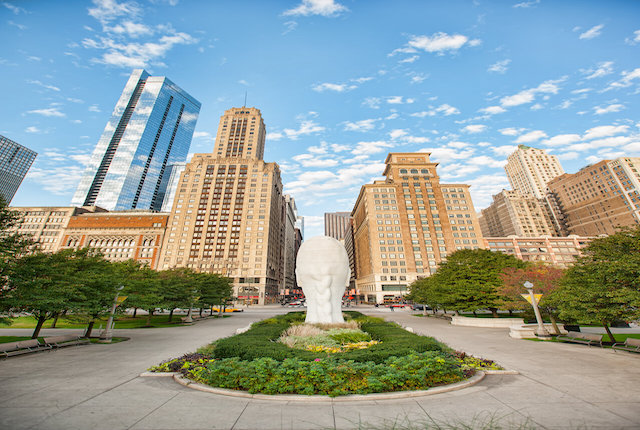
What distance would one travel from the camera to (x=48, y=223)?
344 feet

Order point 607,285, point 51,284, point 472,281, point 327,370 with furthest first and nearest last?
1. point 472,281
2. point 51,284
3. point 607,285
4. point 327,370

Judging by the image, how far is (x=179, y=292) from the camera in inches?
1007

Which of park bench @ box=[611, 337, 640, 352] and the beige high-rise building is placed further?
the beige high-rise building

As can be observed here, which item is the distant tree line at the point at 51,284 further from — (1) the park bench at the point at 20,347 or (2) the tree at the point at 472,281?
(2) the tree at the point at 472,281

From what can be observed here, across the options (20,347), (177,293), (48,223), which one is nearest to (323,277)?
(20,347)

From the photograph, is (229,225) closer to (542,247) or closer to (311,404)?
(311,404)

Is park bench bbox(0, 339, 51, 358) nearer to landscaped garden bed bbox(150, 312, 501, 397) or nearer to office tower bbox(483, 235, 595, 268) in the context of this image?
landscaped garden bed bbox(150, 312, 501, 397)

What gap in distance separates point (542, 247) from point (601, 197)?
4295 centimetres

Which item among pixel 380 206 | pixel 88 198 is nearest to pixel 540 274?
pixel 380 206

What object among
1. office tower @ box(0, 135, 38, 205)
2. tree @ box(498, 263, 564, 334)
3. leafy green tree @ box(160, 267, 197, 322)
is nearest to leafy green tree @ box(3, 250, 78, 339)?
leafy green tree @ box(160, 267, 197, 322)

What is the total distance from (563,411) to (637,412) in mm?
1469

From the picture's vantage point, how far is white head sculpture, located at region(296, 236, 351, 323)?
15570 millimetres

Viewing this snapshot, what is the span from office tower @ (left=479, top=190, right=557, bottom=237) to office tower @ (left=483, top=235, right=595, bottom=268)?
27.3m

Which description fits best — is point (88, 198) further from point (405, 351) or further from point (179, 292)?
point (405, 351)
